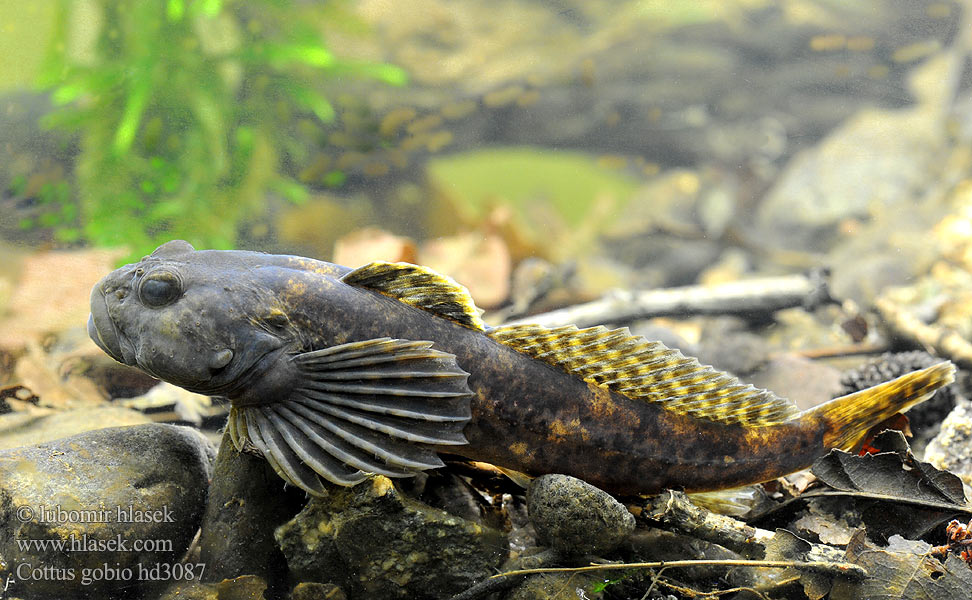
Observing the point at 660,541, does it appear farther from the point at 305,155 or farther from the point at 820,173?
the point at 820,173

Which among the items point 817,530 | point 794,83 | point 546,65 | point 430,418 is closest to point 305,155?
point 430,418

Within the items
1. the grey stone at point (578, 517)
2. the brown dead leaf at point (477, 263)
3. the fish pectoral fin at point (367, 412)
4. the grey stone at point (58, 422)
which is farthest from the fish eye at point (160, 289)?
the brown dead leaf at point (477, 263)

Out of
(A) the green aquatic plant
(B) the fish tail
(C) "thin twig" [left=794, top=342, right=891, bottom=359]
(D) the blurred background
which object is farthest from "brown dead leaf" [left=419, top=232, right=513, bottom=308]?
(B) the fish tail

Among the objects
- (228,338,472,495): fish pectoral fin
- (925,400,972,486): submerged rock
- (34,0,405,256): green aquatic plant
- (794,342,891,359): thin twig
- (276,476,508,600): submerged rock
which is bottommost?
(794,342,891,359): thin twig

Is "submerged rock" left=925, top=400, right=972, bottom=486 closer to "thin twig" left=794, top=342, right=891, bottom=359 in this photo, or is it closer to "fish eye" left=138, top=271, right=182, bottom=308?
"thin twig" left=794, top=342, right=891, bottom=359

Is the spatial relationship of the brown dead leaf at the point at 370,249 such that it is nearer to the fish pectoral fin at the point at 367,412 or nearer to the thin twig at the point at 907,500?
the fish pectoral fin at the point at 367,412

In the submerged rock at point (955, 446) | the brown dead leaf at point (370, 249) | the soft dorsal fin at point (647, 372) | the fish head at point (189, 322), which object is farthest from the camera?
the brown dead leaf at point (370, 249)
